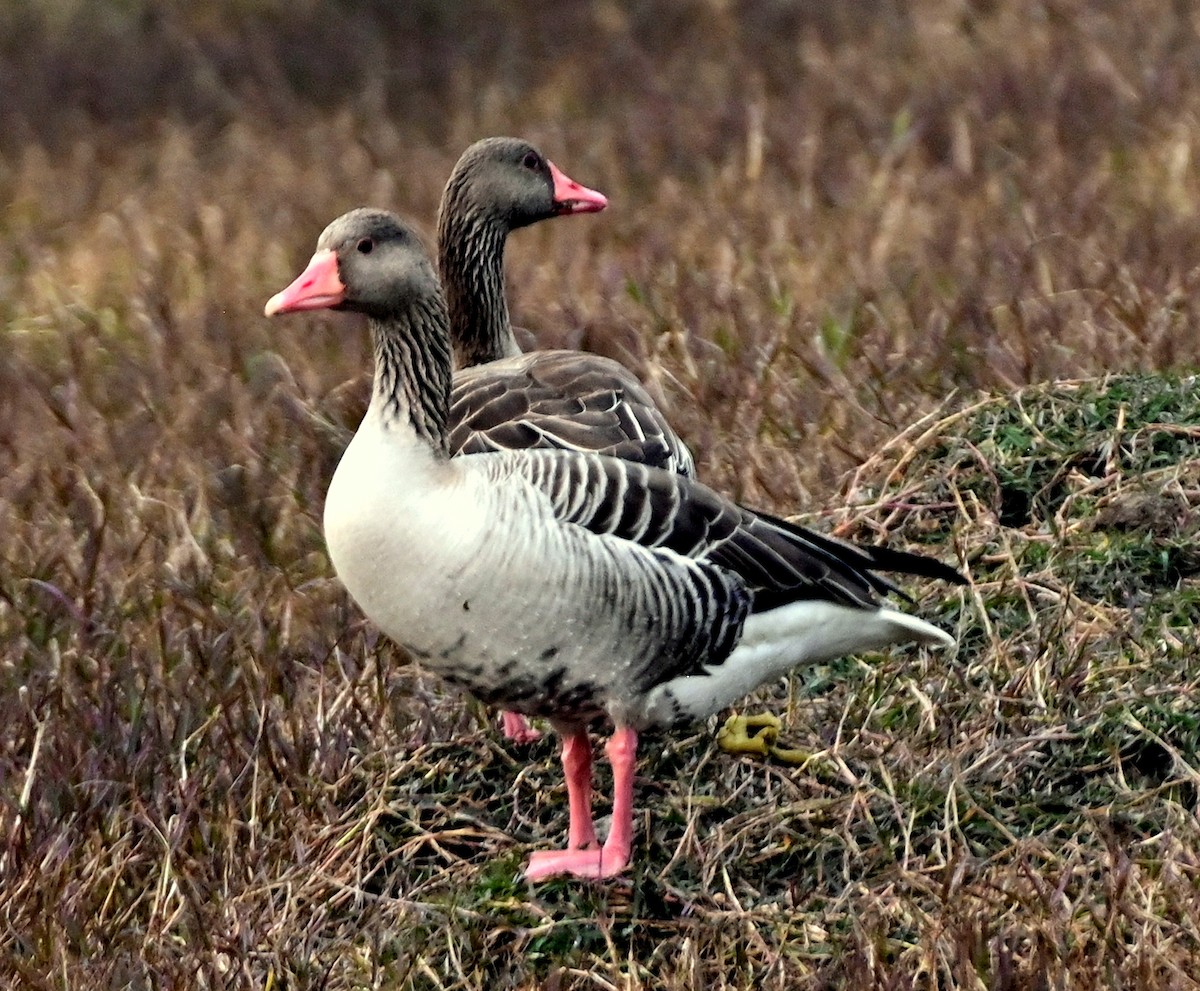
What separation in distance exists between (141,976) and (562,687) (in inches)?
39.2

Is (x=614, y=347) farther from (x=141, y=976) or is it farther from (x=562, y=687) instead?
(x=141, y=976)

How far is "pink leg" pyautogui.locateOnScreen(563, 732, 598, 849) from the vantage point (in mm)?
4621

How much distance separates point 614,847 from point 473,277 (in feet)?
6.99

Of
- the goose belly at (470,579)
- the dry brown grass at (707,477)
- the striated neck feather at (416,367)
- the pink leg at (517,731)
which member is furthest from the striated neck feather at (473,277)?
the goose belly at (470,579)

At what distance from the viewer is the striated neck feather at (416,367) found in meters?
4.41

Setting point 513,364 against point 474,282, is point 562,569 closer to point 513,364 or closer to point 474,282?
point 513,364

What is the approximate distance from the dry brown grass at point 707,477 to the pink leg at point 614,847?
2.4 inches

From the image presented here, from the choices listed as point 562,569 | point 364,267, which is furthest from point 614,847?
point 364,267

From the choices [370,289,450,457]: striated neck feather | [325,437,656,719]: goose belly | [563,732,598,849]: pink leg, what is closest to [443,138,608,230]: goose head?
[370,289,450,457]: striated neck feather

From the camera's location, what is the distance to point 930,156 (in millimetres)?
9945

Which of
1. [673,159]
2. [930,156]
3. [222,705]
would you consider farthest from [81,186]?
[222,705]

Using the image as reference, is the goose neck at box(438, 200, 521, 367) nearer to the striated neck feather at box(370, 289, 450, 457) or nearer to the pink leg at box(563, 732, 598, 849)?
the striated neck feather at box(370, 289, 450, 457)

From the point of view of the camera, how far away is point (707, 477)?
652 centimetres

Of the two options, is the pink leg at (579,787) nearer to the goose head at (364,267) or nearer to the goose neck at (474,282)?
the goose head at (364,267)
